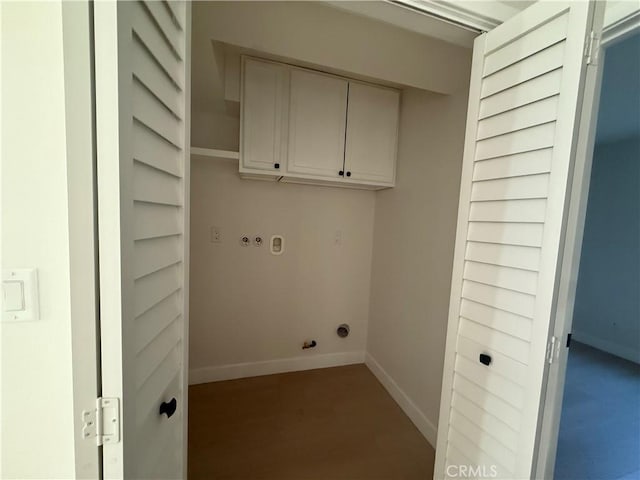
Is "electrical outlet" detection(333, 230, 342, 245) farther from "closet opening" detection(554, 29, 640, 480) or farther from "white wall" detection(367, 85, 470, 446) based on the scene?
"closet opening" detection(554, 29, 640, 480)

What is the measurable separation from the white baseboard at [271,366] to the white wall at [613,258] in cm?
314

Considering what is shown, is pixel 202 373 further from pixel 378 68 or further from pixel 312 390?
pixel 378 68

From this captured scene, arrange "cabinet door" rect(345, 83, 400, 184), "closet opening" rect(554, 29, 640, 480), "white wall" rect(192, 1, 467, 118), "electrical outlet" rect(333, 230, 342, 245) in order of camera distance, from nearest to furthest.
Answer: "white wall" rect(192, 1, 467, 118) → "closet opening" rect(554, 29, 640, 480) → "cabinet door" rect(345, 83, 400, 184) → "electrical outlet" rect(333, 230, 342, 245)

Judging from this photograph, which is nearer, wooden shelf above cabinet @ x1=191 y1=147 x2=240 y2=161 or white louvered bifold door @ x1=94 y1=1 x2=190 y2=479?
white louvered bifold door @ x1=94 y1=1 x2=190 y2=479

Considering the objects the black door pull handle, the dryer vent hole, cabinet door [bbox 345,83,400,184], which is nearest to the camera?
the black door pull handle

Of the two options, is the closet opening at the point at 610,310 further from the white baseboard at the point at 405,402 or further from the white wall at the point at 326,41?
the white wall at the point at 326,41

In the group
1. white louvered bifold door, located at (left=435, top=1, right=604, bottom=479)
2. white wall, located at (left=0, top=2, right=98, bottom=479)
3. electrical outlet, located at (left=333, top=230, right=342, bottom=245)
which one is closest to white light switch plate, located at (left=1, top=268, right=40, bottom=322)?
white wall, located at (left=0, top=2, right=98, bottom=479)

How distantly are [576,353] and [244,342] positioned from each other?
149 inches

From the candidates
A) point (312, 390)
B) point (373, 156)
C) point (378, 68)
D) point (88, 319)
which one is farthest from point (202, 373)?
point (378, 68)

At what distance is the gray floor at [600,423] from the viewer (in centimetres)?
161

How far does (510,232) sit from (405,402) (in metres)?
1.67

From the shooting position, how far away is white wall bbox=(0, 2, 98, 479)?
0.50m

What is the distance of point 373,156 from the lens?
215 cm

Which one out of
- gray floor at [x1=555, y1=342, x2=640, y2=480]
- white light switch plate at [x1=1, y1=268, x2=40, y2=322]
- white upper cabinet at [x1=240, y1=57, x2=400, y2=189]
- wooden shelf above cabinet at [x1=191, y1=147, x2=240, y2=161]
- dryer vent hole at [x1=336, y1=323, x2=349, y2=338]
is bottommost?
gray floor at [x1=555, y1=342, x2=640, y2=480]
